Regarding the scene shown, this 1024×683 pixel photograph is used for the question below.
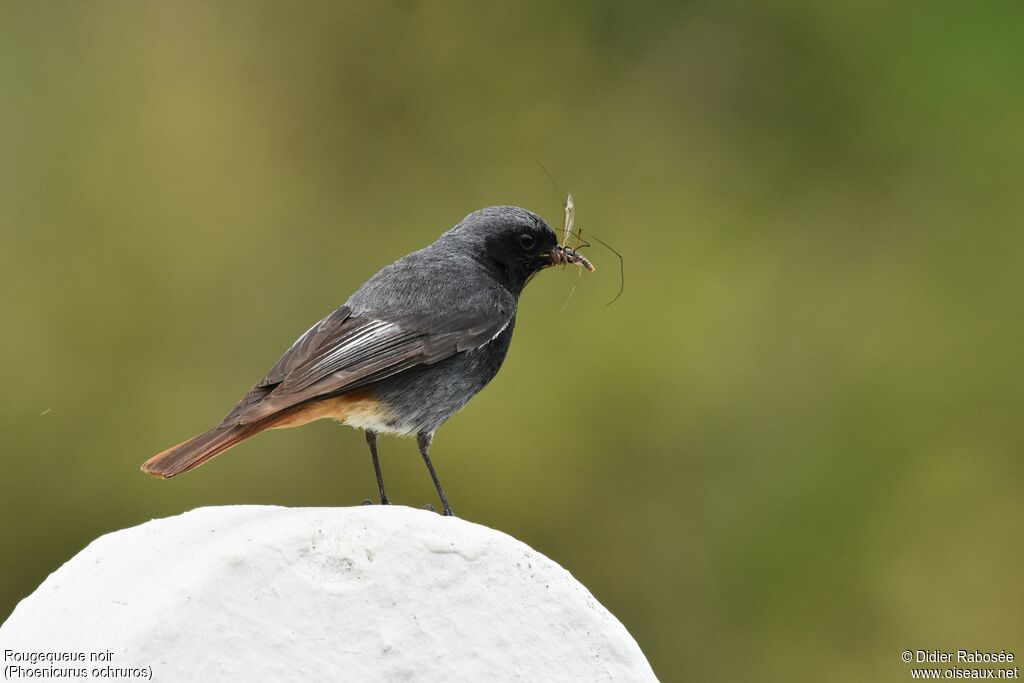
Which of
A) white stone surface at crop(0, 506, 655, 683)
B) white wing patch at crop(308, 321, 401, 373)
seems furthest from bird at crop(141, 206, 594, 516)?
white stone surface at crop(0, 506, 655, 683)

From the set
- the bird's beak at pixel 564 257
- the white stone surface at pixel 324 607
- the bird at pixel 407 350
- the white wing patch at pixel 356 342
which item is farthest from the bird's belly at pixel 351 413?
the bird's beak at pixel 564 257

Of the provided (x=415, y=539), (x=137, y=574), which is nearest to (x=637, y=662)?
(x=415, y=539)

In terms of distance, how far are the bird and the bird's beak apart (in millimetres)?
56

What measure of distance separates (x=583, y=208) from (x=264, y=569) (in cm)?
487

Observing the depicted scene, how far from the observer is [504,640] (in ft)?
11.0

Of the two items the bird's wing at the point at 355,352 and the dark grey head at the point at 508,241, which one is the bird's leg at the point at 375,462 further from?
the dark grey head at the point at 508,241

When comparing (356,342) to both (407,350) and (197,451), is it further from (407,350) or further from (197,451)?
(197,451)

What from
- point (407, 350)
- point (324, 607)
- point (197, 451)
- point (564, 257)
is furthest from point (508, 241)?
point (324, 607)

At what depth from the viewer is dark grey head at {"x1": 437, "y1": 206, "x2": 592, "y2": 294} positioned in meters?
4.80

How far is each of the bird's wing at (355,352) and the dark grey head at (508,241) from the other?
333mm

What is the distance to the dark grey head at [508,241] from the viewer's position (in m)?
4.80

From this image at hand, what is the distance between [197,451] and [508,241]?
144 centimetres

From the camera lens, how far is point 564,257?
16.2 feet

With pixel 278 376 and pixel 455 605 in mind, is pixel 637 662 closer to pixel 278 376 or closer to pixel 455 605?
pixel 455 605
